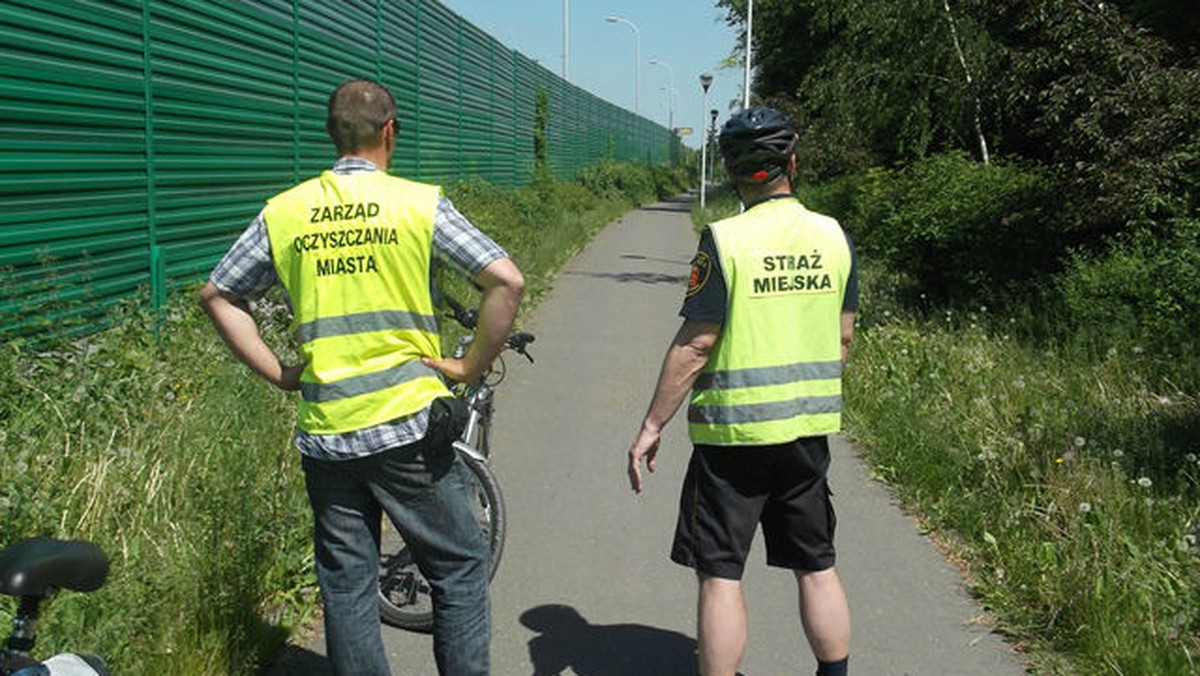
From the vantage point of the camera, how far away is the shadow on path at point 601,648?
413cm

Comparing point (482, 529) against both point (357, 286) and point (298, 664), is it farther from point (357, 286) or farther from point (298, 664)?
point (357, 286)

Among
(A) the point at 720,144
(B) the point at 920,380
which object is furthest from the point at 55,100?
(B) the point at 920,380

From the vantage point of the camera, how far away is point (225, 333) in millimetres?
3162

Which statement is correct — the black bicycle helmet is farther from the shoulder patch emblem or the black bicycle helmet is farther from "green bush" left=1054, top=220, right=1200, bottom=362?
"green bush" left=1054, top=220, right=1200, bottom=362

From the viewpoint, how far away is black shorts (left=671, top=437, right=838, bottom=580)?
11.0 ft

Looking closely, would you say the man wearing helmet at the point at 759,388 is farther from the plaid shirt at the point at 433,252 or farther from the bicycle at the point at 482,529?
the bicycle at the point at 482,529

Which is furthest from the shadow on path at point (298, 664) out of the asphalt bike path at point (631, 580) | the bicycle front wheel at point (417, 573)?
the bicycle front wheel at point (417, 573)

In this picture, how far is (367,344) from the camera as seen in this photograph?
2.99 meters

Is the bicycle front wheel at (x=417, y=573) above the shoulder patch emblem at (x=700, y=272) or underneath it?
underneath

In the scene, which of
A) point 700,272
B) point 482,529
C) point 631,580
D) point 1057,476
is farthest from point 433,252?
point 1057,476

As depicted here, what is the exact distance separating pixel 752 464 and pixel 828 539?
1.19 feet

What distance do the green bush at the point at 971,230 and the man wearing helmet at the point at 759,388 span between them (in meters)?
7.44

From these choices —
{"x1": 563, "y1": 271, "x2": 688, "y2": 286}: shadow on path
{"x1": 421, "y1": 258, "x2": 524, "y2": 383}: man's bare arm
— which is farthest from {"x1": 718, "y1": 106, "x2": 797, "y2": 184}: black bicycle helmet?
{"x1": 563, "y1": 271, "x2": 688, "y2": 286}: shadow on path

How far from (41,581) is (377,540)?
142cm
